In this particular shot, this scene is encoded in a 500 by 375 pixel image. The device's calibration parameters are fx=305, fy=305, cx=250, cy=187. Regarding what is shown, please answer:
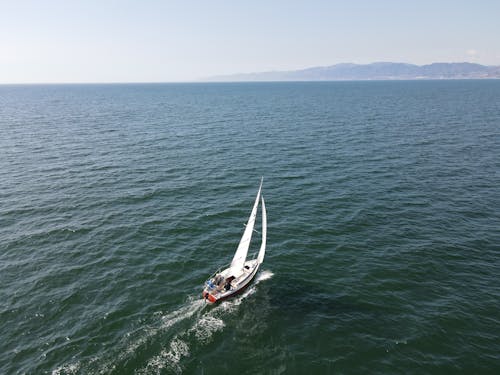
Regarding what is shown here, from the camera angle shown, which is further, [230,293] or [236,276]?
[236,276]

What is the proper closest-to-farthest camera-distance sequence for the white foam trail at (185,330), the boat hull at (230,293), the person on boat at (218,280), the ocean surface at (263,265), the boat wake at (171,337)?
the boat wake at (171,337) → the white foam trail at (185,330) → the ocean surface at (263,265) → the boat hull at (230,293) → the person on boat at (218,280)

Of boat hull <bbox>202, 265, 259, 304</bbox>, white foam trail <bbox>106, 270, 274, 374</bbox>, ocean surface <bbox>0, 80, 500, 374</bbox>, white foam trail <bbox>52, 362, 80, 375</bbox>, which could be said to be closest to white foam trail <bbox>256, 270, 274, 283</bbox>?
ocean surface <bbox>0, 80, 500, 374</bbox>

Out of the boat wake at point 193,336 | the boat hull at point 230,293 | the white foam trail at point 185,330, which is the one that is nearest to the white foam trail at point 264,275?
the boat hull at point 230,293

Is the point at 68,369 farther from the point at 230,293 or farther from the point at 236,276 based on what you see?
the point at 236,276

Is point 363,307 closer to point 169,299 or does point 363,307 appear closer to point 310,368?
point 310,368

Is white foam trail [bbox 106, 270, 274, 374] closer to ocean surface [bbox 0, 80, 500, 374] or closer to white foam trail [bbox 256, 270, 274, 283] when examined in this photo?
ocean surface [bbox 0, 80, 500, 374]

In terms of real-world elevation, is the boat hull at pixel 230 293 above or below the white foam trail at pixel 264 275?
above

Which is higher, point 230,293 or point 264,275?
point 230,293

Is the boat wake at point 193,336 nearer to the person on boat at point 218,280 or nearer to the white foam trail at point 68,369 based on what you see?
the person on boat at point 218,280

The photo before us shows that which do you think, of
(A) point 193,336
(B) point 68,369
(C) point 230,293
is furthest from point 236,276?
(B) point 68,369
